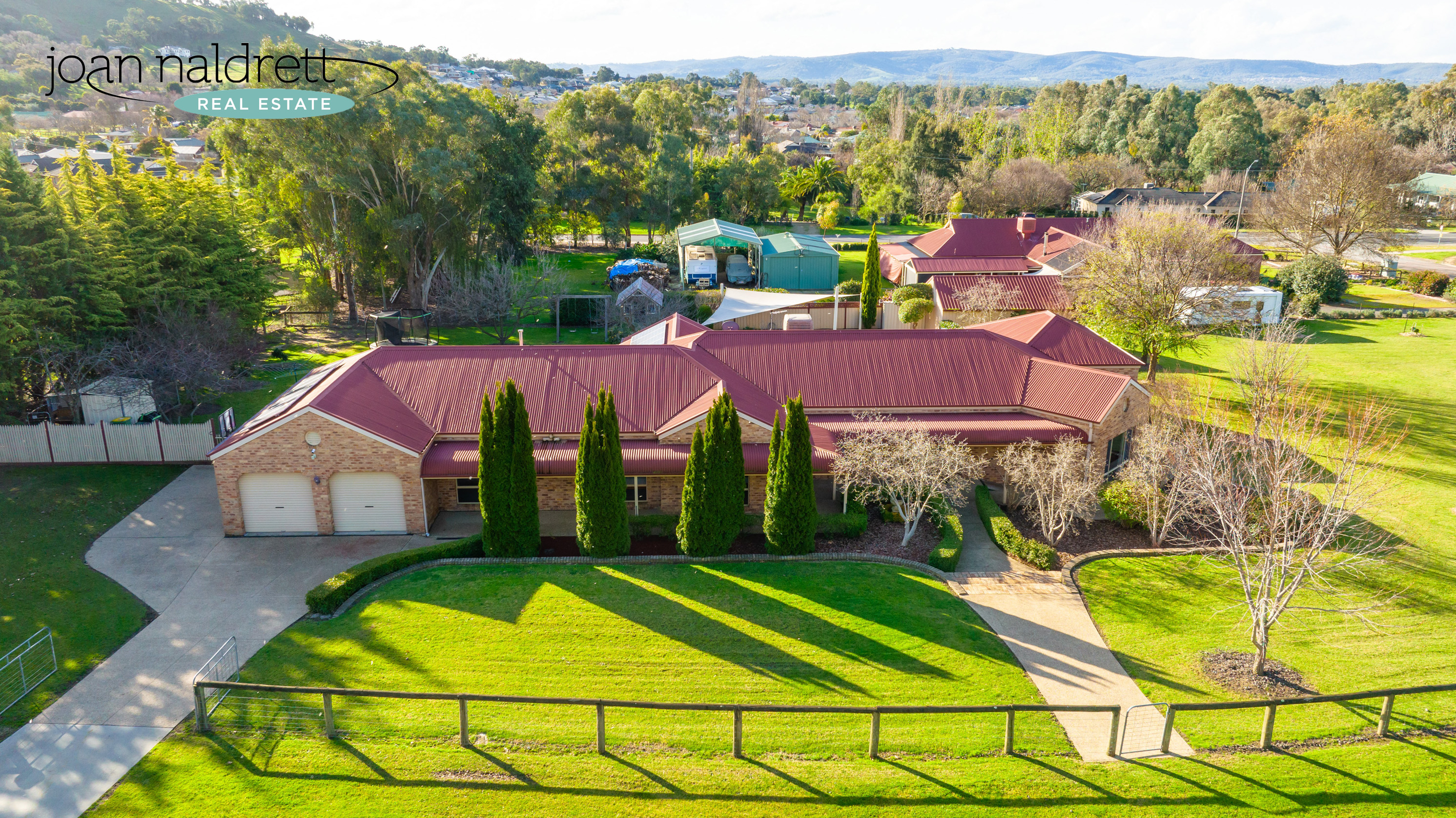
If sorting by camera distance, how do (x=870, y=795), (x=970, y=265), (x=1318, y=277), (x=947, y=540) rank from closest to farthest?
(x=870, y=795) < (x=947, y=540) < (x=1318, y=277) < (x=970, y=265)

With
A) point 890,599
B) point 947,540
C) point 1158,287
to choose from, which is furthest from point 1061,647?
point 1158,287

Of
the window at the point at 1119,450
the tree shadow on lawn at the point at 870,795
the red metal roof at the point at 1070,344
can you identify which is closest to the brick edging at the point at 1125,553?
the window at the point at 1119,450

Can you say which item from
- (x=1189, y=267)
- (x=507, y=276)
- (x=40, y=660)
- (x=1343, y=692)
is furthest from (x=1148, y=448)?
(x=507, y=276)

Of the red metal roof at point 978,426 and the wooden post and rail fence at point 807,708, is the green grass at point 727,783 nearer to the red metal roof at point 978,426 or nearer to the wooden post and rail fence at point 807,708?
the wooden post and rail fence at point 807,708

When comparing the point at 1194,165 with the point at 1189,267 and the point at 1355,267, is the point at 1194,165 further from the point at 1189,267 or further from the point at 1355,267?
the point at 1189,267

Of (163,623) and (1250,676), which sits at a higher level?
(163,623)

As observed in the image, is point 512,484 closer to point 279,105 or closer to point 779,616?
point 779,616
